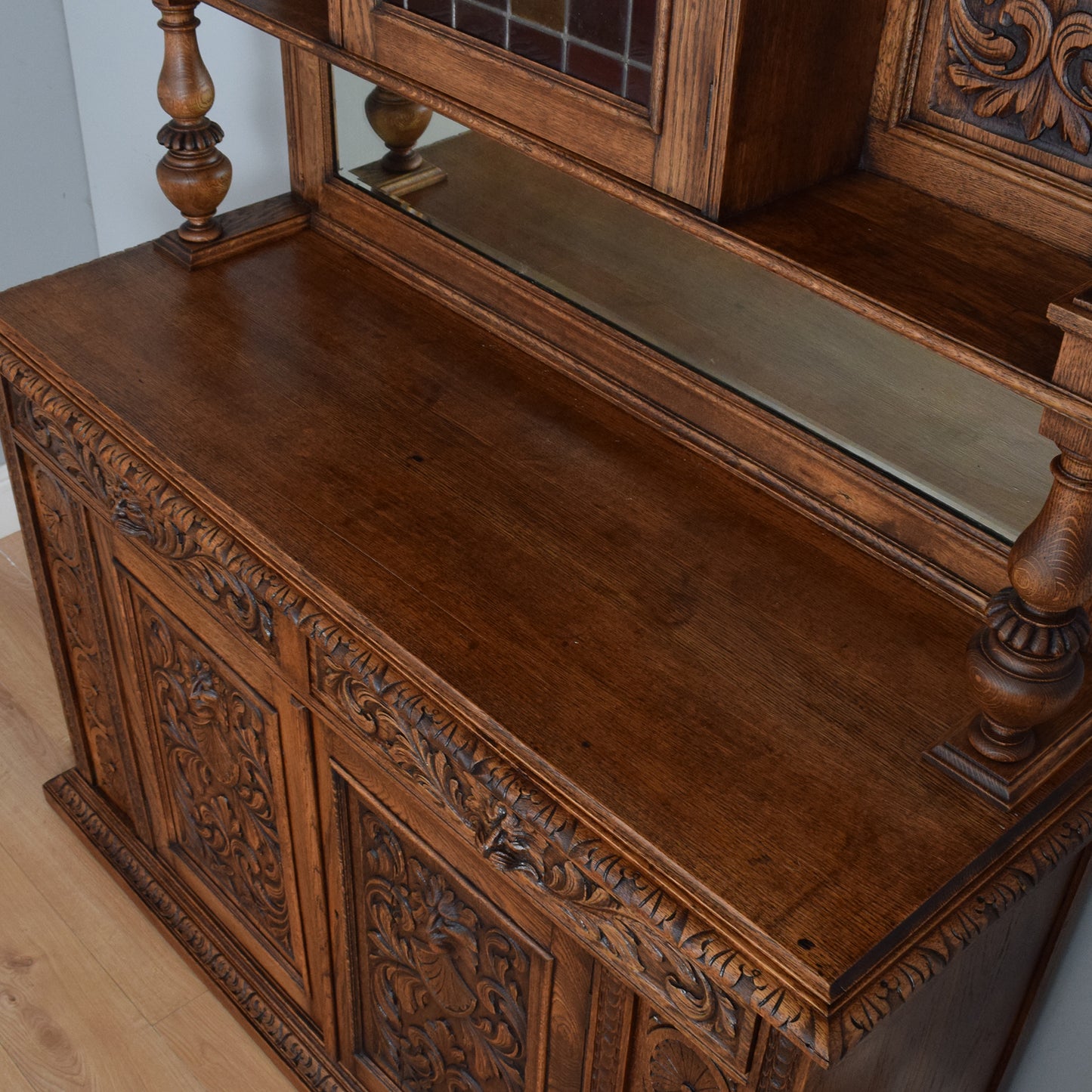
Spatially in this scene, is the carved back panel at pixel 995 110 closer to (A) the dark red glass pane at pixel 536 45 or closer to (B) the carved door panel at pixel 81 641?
(A) the dark red glass pane at pixel 536 45

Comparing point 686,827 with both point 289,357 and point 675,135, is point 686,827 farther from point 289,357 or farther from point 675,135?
point 289,357

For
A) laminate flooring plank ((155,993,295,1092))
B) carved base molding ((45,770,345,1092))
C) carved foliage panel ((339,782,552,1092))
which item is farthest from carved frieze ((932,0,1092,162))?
laminate flooring plank ((155,993,295,1092))

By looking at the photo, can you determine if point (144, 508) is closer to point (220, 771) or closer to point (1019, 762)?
point (220, 771)

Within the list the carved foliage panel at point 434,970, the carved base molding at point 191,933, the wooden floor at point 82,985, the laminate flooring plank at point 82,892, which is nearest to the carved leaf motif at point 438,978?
the carved foliage panel at point 434,970

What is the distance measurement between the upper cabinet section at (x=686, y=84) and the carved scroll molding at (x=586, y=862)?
0.43m

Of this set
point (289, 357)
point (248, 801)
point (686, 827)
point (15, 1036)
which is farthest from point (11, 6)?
point (686, 827)

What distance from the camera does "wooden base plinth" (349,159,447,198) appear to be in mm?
1481

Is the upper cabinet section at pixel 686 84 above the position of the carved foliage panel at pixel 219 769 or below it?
above

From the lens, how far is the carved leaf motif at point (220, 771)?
1398 millimetres

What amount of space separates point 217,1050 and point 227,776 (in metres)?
0.44

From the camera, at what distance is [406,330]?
1449 millimetres

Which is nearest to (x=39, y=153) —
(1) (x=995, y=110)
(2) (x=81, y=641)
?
(2) (x=81, y=641)

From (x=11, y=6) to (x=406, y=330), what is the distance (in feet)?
3.60

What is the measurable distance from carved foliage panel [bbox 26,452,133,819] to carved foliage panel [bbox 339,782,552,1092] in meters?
0.48
